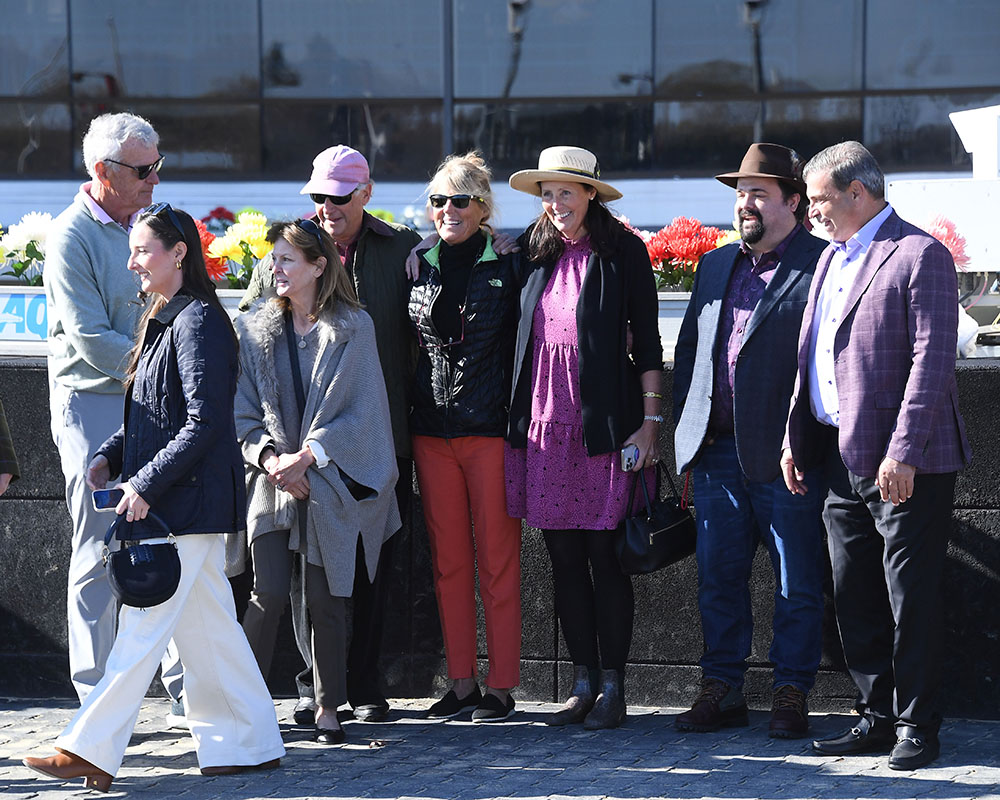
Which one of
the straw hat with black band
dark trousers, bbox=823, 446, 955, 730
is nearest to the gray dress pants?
the straw hat with black band

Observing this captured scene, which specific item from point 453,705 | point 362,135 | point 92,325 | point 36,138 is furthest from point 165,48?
point 453,705

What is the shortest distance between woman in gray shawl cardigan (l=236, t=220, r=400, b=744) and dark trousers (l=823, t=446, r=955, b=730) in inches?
63.7

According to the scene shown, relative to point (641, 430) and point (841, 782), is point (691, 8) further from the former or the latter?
point (841, 782)

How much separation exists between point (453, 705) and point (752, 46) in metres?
6.79

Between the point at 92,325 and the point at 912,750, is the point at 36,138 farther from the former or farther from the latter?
the point at 912,750

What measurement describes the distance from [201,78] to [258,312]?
6649 millimetres

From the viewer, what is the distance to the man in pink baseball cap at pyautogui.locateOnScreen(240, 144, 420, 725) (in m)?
5.57

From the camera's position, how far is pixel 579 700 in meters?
5.52

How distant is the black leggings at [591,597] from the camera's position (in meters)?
5.48

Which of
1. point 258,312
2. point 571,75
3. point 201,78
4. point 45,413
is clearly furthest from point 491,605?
point 201,78

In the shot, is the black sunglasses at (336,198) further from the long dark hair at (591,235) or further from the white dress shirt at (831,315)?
the white dress shirt at (831,315)

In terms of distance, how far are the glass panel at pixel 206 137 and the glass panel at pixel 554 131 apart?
1641 mm

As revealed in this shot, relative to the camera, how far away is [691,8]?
35.8ft

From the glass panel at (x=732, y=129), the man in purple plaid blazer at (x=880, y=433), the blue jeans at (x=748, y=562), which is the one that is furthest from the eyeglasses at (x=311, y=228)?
the glass panel at (x=732, y=129)
